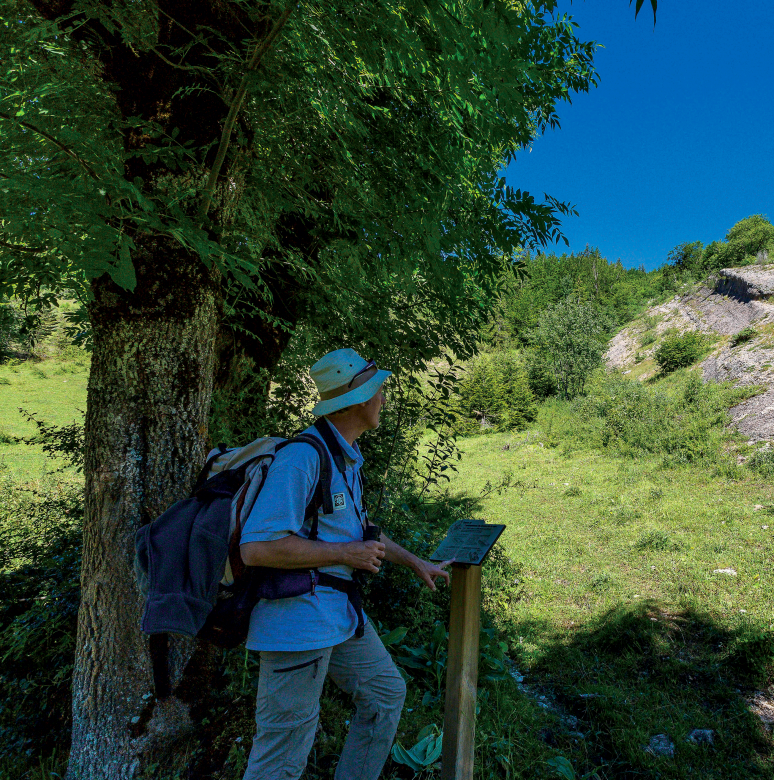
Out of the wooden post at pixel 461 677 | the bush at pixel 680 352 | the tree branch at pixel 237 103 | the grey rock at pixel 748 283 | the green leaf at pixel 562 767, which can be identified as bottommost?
the green leaf at pixel 562 767

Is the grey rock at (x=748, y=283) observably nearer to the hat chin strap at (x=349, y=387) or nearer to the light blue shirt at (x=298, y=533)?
the hat chin strap at (x=349, y=387)

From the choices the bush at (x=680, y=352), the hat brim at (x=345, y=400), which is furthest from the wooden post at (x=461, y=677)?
the bush at (x=680, y=352)

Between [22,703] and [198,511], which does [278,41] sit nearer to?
[198,511]

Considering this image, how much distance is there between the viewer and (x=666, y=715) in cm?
416

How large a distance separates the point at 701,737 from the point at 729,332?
26.8 meters

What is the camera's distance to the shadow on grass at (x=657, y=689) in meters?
3.59

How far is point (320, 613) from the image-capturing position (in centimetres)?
190

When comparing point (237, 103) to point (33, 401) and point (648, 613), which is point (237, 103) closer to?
point (648, 613)

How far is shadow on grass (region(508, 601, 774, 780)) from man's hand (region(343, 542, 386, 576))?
284 centimetres

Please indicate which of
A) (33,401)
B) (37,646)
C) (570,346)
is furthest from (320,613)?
(570,346)

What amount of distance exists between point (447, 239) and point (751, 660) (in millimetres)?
4915

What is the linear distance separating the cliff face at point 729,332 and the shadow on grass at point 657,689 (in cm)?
1030

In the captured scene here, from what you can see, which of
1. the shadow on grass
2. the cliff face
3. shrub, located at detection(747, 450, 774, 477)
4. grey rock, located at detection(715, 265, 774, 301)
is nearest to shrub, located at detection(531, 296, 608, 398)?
the cliff face

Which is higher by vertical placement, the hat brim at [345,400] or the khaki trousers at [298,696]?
the hat brim at [345,400]
